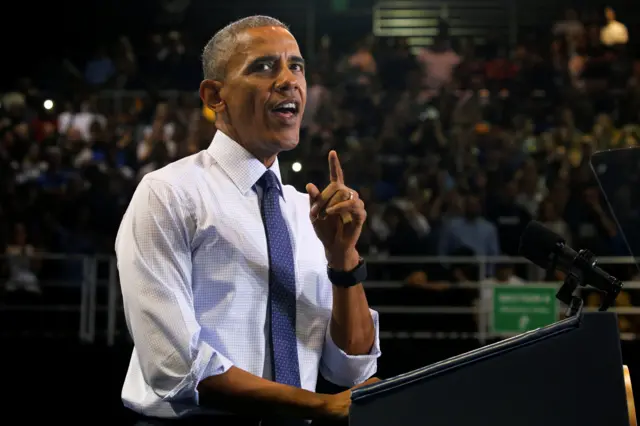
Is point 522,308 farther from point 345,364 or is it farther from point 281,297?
point 281,297

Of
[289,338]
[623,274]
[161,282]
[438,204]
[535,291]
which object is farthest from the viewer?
[438,204]

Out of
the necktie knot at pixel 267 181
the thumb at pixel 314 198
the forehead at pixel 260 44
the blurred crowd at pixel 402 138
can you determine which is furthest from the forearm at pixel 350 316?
the blurred crowd at pixel 402 138

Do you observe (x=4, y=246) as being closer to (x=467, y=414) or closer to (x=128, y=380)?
(x=128, y=380)

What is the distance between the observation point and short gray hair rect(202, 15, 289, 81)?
2188 mm

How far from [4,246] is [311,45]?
488 cm

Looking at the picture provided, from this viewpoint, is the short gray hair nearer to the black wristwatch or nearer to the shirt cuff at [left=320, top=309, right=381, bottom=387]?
the black wristwatch

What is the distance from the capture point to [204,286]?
202 centimetres

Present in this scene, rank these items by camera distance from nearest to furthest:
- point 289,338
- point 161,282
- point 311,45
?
point 161,282, point 289,338, point 311,45

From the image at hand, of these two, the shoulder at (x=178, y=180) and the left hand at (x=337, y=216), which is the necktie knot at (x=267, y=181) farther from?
the left hand at (x=337, y=216)

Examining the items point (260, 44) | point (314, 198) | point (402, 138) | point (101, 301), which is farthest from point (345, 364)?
point (402, 138)

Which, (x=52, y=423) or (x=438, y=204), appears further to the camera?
(x=438, y=204)

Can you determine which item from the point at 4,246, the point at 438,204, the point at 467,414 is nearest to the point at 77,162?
the point at 4,246

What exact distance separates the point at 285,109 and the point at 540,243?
65cm

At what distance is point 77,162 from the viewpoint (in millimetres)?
8555
